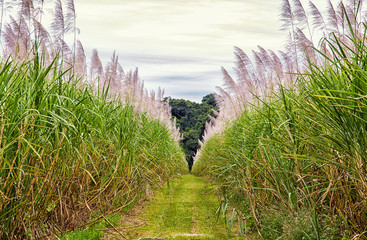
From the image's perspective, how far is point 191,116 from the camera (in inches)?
1184

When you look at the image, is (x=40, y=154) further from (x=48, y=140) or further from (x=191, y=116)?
(x=191, y=116)

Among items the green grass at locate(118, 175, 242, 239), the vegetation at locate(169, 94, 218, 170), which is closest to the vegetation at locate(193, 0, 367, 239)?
the green grass at locate(118, 175, 242, 239)

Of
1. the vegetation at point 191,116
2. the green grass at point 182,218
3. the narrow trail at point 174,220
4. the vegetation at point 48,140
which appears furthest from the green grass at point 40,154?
the vegetation at point 191,116

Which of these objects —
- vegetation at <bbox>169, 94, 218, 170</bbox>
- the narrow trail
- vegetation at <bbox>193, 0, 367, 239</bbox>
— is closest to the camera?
vegetation at <bbox>193, 0, 367, 239</bbox>

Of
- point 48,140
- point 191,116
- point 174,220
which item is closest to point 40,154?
point 48,140

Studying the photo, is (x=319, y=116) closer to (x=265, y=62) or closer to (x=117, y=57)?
(x=265, y=62)

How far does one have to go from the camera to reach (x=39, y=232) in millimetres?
2775

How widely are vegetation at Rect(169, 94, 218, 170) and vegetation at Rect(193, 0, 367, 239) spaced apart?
21923 millimetres

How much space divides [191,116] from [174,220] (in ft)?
84.5

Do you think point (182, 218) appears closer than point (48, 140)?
No

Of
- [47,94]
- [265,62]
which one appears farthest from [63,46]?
[265,62]

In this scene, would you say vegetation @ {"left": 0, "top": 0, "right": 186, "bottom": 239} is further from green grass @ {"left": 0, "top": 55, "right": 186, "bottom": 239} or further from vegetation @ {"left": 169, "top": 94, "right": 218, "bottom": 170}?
vegetation @ {"left": 169, "top": 94, "right": 218, "bottom": 170}

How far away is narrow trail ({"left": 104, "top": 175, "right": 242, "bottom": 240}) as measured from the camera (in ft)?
12.1

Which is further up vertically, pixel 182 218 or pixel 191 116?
pixel 191 116
